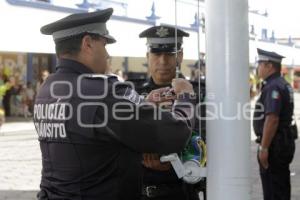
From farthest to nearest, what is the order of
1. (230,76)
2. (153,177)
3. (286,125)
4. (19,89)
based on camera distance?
1. (19,89)
2. (286,125)
3. (153,177)
4. (230,76)

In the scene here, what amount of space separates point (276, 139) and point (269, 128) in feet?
0.54

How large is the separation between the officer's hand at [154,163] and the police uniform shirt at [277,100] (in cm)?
214

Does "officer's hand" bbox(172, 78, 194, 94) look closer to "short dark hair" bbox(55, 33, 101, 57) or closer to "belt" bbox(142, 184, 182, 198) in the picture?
"short dark hair" bbox(55, 33, 101, 57)

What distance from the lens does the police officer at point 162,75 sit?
3209mm

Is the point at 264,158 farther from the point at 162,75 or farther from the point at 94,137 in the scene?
the point at 94,137

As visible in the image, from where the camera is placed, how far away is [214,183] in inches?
83.6

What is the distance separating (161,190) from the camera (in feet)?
10.5

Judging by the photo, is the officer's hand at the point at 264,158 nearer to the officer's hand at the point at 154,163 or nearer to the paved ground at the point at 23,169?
the paved ground at the point at 23,169

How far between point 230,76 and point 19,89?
18.9m

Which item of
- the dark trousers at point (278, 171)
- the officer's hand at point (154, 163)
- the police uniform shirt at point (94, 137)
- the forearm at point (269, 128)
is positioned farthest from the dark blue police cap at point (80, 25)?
the dark trousers at point (278, 171)

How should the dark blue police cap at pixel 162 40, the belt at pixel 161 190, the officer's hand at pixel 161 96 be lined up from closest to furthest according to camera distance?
the officer's hand at pixel 161 96 < the belt at pixel 161 190 < the dark blue police cap at pixel 162 40

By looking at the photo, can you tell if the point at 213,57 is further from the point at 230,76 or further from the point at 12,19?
the point at 12,19

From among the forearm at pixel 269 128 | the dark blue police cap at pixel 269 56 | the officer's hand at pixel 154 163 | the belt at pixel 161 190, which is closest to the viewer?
the officer's hand at pixel 154 163

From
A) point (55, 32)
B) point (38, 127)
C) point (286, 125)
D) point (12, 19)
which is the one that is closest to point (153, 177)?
point (38, 127)
